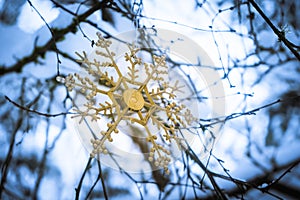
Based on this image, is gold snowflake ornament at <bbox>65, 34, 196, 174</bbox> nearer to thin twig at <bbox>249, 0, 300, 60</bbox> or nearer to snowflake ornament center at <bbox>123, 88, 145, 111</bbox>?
snowflake ornament center at <bbox>123, 88, 145, 111</bbox>

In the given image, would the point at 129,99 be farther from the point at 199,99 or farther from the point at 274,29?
the point at 274,29

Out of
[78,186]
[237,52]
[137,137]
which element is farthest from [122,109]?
[237,52]

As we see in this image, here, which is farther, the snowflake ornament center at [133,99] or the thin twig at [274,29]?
the thin twig at [274,29]

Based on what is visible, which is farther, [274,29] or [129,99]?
[274,29]

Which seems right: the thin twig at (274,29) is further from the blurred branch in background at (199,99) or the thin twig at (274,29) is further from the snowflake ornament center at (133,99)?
the snowflake ornament center at (133,99)

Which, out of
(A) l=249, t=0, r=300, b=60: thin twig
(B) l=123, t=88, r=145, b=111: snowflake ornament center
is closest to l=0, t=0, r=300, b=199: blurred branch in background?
(A) l=249, t=0, r=300, b=60: thin twig

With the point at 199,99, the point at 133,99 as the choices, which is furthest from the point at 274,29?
the point at 133,99

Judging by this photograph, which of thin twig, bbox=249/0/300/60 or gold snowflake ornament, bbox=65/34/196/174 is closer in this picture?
gold snowflake ornament, bbox=65/34/196/174

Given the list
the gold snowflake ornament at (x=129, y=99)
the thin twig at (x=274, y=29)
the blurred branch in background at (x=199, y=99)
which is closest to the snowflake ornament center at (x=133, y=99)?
the gold snowflake ornament at (x=129, y=99)

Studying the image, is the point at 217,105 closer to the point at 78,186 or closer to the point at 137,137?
the point at 137,137

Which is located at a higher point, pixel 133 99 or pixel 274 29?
pixel 274 29
